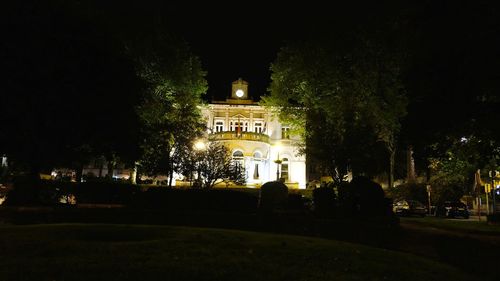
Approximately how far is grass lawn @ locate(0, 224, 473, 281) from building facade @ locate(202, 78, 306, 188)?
121 feet

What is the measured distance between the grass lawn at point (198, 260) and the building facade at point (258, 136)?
1447 inches

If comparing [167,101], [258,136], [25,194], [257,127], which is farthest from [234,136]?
[25,194]

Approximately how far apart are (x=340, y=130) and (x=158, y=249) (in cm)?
2323

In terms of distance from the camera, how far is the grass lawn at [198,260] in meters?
6.42

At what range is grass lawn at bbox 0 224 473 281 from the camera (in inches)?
253

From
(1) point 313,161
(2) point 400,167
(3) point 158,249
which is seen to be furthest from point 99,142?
(2) point 400,167

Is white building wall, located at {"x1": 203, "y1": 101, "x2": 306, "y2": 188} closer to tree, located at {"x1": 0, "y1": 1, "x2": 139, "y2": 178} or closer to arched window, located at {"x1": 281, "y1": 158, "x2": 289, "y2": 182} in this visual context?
arched window, located at {"x1": 281, "y1": 158, "x2": 289, "y2": 182}

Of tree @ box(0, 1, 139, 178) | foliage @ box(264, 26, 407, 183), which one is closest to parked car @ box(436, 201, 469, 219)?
foliage @ box(264, 26, 407, 183)

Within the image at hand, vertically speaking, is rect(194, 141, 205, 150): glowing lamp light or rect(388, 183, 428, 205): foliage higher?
rect(194, 141, 205, 150): glowing lamp light

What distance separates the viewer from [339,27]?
113 ft

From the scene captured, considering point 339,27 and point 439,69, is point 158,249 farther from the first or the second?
point 339,27

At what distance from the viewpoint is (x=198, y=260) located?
7.36m

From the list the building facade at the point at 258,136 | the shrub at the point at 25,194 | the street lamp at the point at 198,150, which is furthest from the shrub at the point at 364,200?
the building facade at the point at 258,136

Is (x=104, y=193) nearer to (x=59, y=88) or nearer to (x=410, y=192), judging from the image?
(x=59, y=88)
